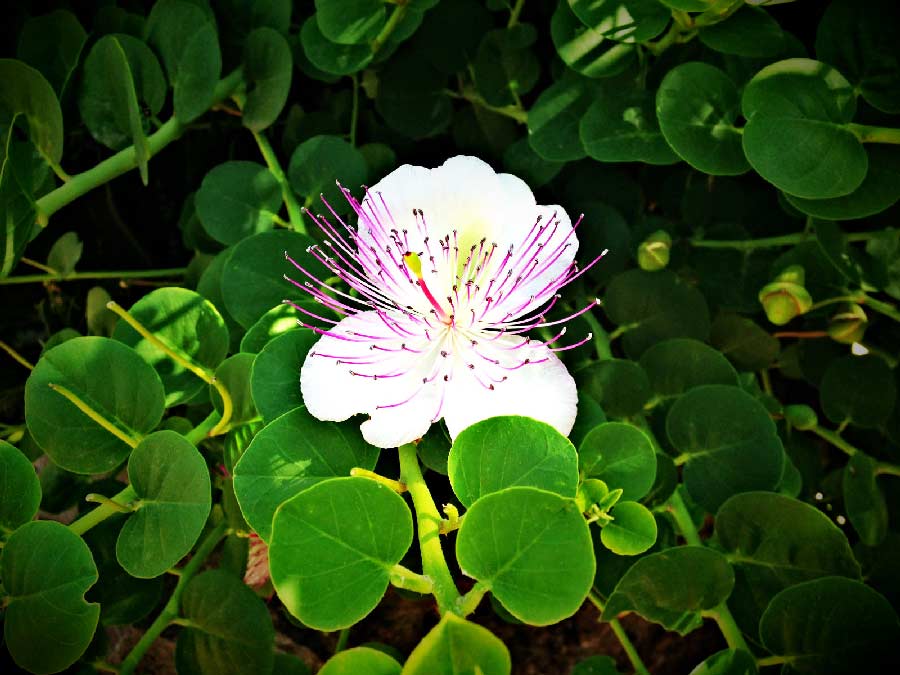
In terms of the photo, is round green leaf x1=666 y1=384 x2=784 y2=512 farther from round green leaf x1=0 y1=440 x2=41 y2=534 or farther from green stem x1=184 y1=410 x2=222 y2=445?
round green leaf x1=0 y1=440 x2=41 y2=534

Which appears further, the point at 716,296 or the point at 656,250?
the point at 716,296

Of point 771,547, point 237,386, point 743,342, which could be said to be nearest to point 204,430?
point 237,386

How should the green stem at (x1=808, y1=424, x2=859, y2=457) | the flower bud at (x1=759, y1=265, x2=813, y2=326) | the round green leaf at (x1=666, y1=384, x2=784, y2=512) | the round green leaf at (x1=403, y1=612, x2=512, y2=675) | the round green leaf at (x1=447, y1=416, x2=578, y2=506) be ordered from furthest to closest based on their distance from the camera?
the green stem at (x1=808, y1=424, x2=859, y2=457) → the flower bud at (x1=759, y1=265, x2=813, y2=326) → the round green leaf at (x1=666, y1=384, x2=784, y2=512) → the round green leaf at (x1=447, y1=416, x2=578, y2=506) → the round green leaf at (x1=403, y1=612, x2=512, y2=675)

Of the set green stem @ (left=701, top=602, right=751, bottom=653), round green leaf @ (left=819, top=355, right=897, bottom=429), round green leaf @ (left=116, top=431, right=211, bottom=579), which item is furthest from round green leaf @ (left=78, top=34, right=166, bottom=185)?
round green leaf @ (left=819, top=355, right=897, bottom=429)

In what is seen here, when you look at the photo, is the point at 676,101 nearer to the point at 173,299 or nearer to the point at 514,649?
the point at 173,299

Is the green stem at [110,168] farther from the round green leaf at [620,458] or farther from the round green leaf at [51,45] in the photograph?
the round green leaf at [620,458]

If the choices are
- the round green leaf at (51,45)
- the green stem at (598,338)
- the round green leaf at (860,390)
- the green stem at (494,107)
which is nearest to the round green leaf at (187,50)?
the round green leaf at (51,45)

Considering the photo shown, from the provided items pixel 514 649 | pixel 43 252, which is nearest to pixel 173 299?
pixel 43 252
